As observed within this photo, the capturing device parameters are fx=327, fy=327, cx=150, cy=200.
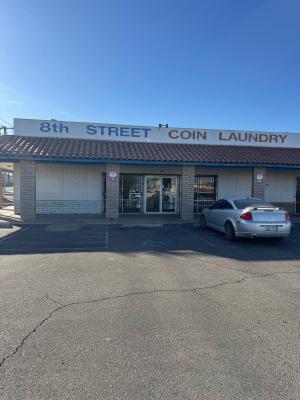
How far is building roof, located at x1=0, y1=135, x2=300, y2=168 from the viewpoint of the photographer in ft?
49.2

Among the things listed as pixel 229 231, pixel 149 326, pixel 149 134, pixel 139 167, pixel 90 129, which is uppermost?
pixel 90 129

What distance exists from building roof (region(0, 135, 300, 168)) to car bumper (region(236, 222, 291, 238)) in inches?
263

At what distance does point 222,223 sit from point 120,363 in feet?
27.8

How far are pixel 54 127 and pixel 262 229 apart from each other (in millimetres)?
12879

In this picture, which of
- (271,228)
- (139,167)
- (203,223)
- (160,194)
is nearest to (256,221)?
(271,228)

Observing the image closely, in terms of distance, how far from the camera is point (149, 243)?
32.9 ft

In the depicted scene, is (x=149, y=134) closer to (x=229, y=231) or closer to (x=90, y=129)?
(x=90, y=129)

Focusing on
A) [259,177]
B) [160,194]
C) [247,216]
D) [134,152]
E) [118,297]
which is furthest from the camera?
[160,194]

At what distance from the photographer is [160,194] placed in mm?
18781

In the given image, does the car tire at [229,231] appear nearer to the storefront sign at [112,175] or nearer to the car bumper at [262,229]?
the car bumper at [262,229]

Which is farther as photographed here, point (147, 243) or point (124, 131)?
point (124, 131)

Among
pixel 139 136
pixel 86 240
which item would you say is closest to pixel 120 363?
pixel 86 240

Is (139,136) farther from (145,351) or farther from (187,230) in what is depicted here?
(145,351)

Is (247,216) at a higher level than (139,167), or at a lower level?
lower
